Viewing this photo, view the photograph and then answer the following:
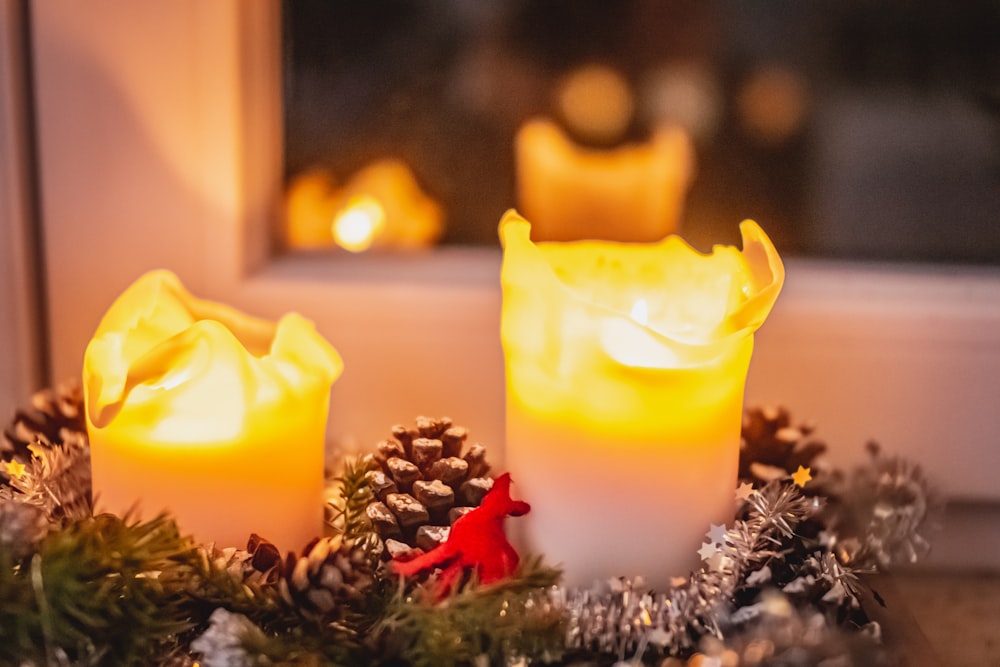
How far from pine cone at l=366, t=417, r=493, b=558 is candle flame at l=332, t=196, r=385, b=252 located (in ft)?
0.94

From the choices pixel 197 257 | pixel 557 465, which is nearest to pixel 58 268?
pixel 197 257

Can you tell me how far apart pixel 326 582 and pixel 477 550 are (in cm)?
8

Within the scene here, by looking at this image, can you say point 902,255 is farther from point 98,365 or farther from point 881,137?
point 98,365

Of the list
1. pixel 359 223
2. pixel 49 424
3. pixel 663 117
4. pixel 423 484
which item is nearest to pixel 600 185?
pixel 663 117

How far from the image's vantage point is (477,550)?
0.49 meters

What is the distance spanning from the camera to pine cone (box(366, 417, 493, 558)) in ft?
1.69

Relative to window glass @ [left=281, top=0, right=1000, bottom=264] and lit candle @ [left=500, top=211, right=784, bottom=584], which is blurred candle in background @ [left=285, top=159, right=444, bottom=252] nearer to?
window glass @ [left=281, top=0, right=1000, bottom=264]

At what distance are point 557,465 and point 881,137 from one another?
441 mm

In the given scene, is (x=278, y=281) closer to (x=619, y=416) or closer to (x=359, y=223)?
(x=359, y=223)

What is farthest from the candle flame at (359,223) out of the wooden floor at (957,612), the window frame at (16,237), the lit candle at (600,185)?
the wooden floor at (957,612)

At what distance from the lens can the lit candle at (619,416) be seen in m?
0.48

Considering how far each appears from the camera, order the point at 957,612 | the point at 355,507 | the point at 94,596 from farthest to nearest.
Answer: the point at 957,612 → the point at 355,507 → the point at 94,596

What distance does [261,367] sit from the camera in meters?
0.50

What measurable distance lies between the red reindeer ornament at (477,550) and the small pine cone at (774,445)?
195mm
